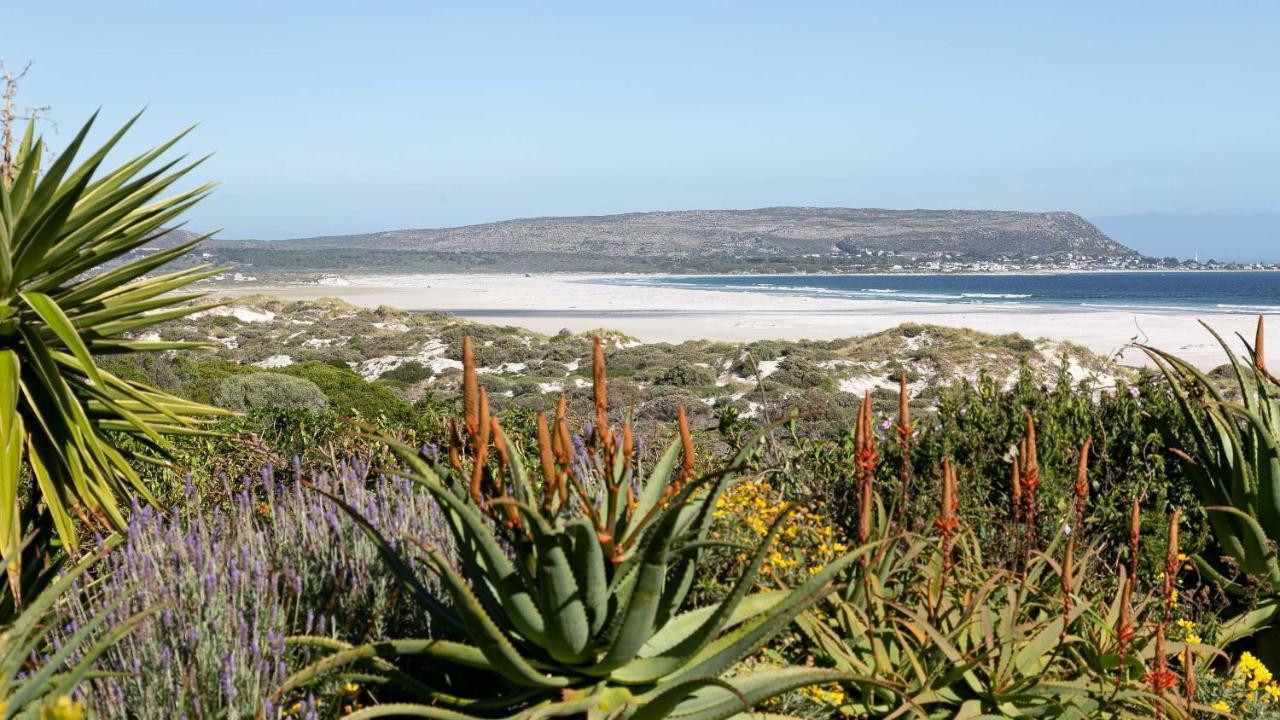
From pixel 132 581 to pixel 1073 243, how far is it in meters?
199

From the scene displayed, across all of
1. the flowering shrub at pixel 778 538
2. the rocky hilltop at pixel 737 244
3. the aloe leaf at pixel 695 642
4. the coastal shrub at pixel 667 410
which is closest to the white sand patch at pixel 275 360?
the coastal shrub at pixel 667 410

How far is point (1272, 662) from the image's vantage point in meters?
4.30

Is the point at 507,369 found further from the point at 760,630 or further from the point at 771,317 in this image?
the point at 760,630

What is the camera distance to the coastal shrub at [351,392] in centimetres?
1258

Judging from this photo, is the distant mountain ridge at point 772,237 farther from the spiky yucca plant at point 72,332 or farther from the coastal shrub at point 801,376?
the spiky yucca plant at point 72,332

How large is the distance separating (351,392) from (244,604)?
11.9m

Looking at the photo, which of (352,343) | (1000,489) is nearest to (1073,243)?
(352,343)

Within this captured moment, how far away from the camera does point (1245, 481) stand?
4.62 metres

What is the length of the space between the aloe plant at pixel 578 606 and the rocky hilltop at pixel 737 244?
441 feet

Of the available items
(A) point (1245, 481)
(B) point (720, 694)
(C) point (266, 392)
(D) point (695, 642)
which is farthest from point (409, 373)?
(D) point (695, 642)

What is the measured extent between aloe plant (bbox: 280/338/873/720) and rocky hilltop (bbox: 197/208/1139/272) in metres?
135

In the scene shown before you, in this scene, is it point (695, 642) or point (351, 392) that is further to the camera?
point (351, 392)

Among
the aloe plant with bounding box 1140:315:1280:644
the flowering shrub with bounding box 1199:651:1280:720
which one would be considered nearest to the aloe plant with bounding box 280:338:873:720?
the flowering shrub with bounding box 1199:651:1280:720

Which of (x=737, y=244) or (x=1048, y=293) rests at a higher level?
(x=737, y=244)
